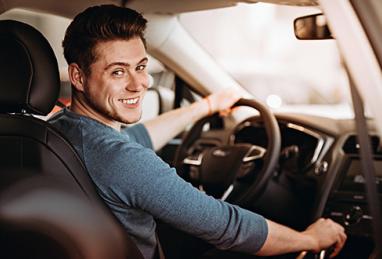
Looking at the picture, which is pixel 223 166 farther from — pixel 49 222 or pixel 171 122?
pixel 49 222

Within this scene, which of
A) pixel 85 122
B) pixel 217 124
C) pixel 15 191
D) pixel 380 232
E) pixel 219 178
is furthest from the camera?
pixel 217 124

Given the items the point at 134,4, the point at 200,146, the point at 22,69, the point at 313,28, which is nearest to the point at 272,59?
the point at 200,146

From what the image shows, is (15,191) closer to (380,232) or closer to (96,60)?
(96,60)

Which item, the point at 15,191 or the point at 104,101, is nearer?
the point at 15,191

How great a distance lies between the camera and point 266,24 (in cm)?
1172

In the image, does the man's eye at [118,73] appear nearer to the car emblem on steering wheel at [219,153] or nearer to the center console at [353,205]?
the car emblem on steering wheel at [219,153]

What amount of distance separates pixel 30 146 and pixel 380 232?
91cm

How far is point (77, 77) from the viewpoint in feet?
6.86

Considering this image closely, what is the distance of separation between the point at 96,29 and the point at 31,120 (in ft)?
1.22

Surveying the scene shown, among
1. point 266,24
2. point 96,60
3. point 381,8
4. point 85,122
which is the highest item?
point 381,8

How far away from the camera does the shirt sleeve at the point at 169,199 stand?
185cm

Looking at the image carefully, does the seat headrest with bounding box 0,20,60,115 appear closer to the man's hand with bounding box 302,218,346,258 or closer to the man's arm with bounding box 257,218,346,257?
the man's arm with bounding box 257,218,346,257

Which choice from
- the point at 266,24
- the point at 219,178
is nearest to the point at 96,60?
the point at 219,178

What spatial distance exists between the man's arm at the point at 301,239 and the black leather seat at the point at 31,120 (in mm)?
411
